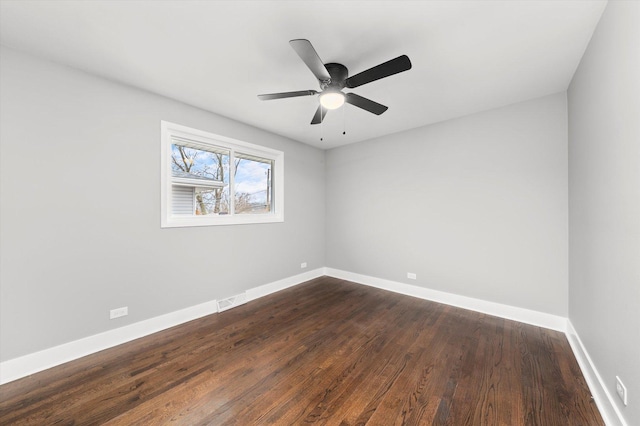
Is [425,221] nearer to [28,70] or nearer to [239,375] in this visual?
[239,375]

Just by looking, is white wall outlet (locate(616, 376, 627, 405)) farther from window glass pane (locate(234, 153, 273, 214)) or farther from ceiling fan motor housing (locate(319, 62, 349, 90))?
window glass pane (locate(234, 153, 273, 214))

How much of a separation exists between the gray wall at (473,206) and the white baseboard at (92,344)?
284 cm

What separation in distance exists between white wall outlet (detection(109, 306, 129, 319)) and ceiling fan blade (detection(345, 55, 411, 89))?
123 inches

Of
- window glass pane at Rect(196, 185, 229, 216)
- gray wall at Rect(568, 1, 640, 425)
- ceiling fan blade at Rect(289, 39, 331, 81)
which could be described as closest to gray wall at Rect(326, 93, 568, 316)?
gray wall at Rect(568, 1, 640, 425)

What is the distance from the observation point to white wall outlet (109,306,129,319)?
236cm

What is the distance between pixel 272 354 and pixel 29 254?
224 centimetres

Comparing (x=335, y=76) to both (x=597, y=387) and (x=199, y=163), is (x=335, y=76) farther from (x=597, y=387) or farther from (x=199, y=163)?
(x=597, y=387)

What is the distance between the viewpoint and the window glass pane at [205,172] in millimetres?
2998

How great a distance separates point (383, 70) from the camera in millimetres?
1728

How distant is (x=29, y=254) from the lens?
1961mm

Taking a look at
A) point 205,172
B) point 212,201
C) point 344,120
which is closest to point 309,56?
point 344,120

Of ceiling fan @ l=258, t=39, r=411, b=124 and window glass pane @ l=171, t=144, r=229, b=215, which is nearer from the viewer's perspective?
ceiling fan @ l=258, t=39, r=411, b=124

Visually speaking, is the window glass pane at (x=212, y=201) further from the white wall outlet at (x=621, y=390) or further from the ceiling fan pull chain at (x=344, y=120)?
the white wall outlet at (x=621, y=390)

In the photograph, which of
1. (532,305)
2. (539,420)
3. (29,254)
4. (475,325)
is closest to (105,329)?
(29,254)
